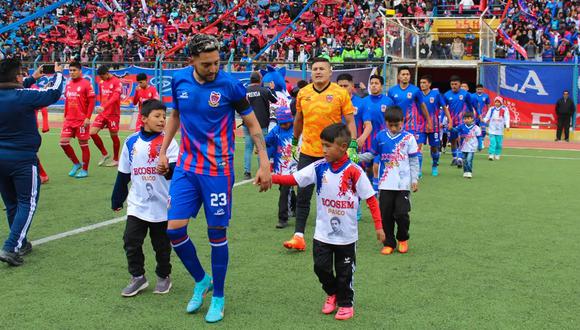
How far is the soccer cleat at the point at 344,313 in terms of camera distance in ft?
15.8

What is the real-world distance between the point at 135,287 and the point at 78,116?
772 cm

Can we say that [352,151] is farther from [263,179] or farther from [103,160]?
[103,160]

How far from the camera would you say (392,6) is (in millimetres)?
29609

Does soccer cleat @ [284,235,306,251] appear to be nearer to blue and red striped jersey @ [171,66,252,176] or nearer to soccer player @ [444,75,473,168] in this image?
blue and red striped jersey @ [171,66,252,176]

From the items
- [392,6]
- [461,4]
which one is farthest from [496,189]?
[392,6]

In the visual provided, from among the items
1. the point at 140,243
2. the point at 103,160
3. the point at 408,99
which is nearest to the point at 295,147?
the point at 140,243

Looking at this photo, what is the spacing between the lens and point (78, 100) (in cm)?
1220

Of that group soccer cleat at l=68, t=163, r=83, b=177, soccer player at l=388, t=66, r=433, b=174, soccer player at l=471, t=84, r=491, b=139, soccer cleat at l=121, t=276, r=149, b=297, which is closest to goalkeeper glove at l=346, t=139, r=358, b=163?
soccer cleat at l=121, t=276, r=149, b=297

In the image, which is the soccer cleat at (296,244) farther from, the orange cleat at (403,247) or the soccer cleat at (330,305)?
the soccer cleat at (330,305)

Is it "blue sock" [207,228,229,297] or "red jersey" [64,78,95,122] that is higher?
"red jersey" [64,78,95,122]

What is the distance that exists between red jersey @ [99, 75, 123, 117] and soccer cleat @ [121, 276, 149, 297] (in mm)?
8454

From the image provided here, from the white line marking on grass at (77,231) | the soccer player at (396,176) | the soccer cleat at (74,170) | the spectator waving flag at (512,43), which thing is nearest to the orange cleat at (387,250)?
the soccer player at (396,176)

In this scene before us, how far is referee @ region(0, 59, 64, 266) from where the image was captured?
623 cm

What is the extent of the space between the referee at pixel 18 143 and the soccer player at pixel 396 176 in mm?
3389
